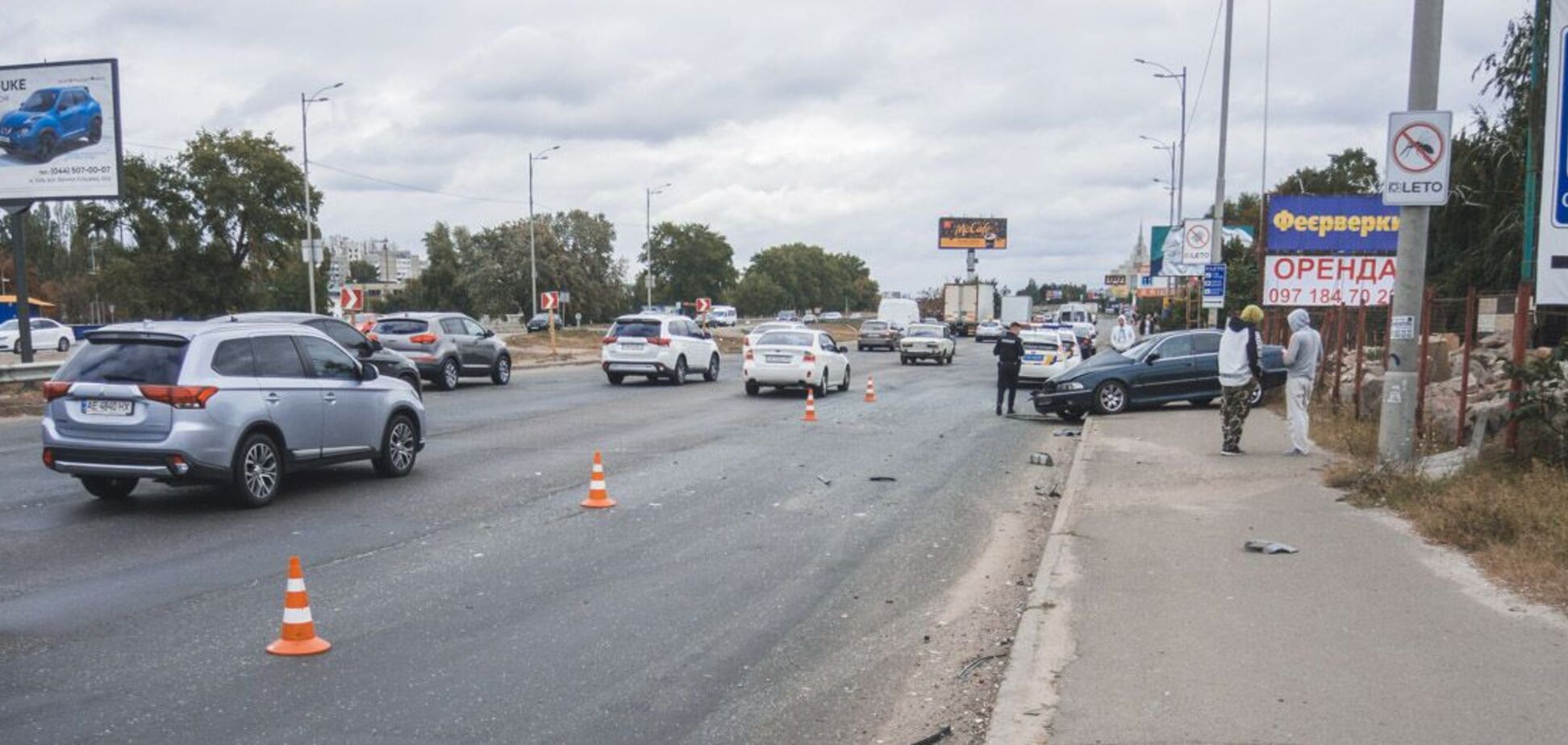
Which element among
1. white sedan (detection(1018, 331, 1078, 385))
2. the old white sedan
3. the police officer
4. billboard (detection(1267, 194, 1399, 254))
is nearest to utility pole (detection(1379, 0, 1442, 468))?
the police officer

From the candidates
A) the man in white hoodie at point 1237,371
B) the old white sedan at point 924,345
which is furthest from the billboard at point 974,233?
the man in white hoodie at point 1237,371

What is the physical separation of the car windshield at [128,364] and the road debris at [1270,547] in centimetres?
857

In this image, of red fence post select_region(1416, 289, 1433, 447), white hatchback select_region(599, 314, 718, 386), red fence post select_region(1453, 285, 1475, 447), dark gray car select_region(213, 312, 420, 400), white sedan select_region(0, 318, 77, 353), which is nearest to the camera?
red fence post select_region(1453, 285, 1475, 447)

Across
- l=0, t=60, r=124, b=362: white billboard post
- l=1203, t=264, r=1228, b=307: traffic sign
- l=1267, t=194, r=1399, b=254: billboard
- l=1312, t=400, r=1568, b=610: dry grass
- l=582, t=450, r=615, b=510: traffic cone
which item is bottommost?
l=582, t=450, r=615, b=510: traffic cone

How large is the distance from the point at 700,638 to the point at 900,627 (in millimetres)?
1232

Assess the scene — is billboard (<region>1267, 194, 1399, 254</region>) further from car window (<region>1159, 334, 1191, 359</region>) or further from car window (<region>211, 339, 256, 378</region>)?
car window (<region>211, 339, 256, 378</region>)

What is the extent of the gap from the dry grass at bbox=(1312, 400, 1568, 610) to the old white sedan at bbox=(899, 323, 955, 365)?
29.3 m

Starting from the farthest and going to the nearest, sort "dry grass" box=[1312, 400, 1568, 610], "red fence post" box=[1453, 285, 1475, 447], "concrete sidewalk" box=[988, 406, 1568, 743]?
"red fence post" box=[1453, 285, 1475, 447] → "dry grass" box=[1312, 400, 1568, 610] → "concrete sidewalk" box=[988, 406, 1568, 743]

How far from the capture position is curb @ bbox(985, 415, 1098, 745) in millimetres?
4852

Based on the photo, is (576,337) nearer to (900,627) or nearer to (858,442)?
(858,442)

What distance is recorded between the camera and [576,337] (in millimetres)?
59438

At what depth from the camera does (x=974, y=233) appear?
392 feet

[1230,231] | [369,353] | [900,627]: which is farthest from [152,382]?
[1230,231]

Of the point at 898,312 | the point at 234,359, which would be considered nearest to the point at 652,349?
the point at 234,359
